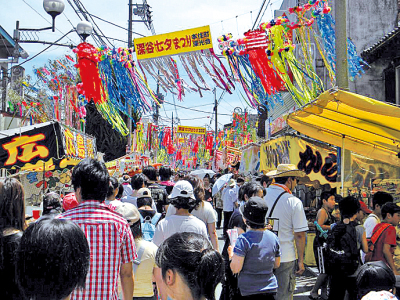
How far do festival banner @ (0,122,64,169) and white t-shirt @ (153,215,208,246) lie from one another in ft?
14.0

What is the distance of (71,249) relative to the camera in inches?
75.7

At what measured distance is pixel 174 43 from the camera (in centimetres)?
893

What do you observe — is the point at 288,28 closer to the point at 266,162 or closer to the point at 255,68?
the point at 255,68

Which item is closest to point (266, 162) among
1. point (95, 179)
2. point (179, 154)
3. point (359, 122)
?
point (359, 122)

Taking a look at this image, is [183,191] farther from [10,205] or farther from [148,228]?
[10,205]

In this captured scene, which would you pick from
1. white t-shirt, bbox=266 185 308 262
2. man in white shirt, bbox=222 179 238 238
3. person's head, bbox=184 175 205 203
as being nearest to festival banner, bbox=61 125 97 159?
person's head, bbox=184 175 205 203

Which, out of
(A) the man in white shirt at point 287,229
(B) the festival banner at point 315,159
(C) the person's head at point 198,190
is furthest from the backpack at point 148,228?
(B) the festival banner at point 315,159

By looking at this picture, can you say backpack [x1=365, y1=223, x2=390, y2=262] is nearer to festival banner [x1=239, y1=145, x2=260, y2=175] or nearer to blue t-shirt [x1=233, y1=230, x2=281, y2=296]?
blue t-shirt [x1=233, y1=230, x2=281, y2=296]

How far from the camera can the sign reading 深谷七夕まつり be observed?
8703 mm

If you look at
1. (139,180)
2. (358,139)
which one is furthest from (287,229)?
(358,139)

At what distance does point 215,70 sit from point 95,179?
585cm

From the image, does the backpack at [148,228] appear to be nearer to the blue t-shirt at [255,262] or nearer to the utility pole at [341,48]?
the blue t-shirt at [255,262]

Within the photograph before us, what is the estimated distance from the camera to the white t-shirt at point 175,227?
4.71 meters

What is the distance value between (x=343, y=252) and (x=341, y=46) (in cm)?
371
